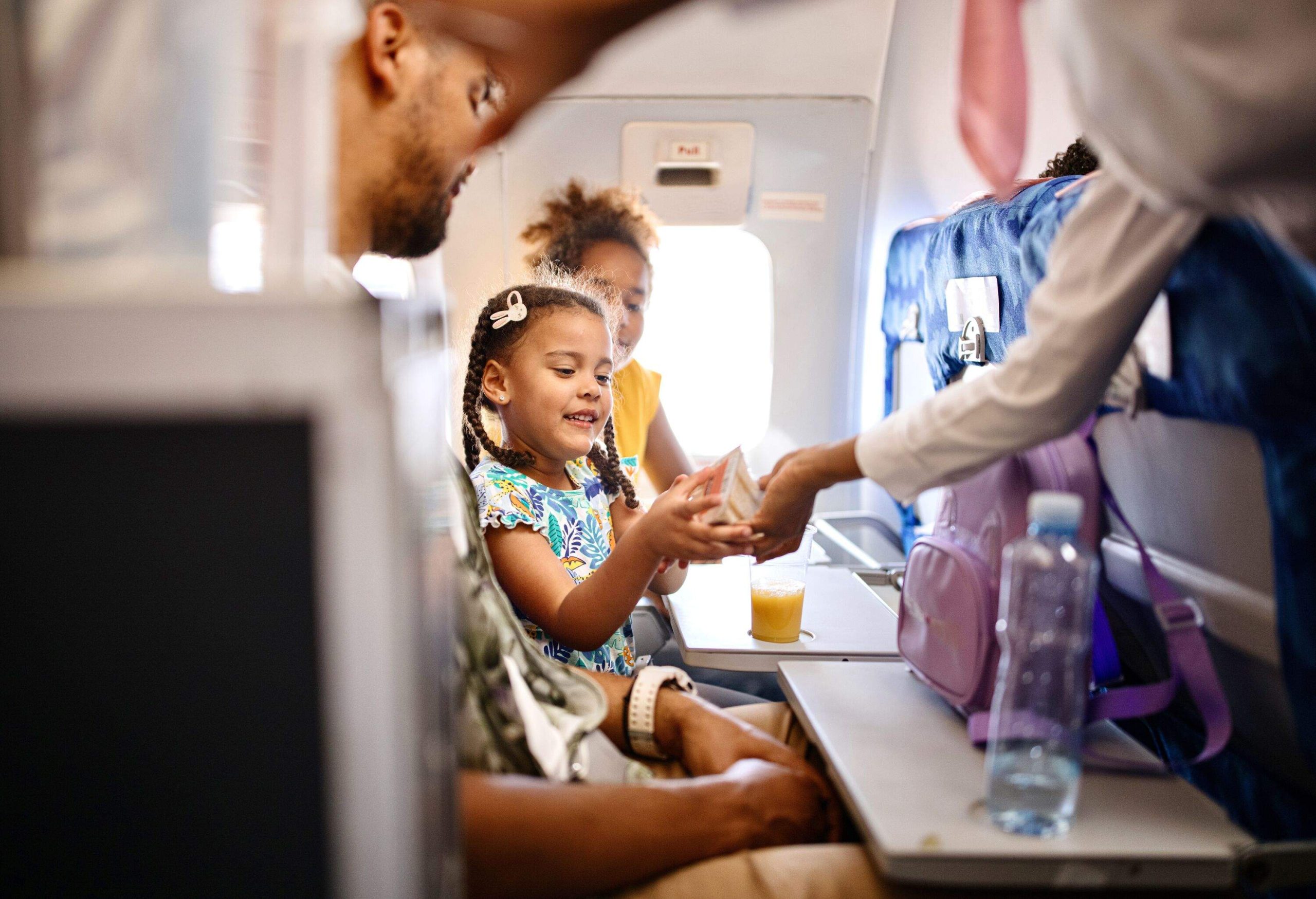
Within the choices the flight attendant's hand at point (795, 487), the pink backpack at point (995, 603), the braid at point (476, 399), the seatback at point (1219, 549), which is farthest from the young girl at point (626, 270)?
the seatback at point (1219, 549)

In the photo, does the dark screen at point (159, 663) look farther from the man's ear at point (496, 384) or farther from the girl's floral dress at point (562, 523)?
the man's ear at point (496, 384)

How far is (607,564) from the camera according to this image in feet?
5.40

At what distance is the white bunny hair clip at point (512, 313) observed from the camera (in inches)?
83.6

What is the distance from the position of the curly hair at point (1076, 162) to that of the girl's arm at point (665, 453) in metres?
1.54

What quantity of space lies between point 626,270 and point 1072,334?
2.12 meters

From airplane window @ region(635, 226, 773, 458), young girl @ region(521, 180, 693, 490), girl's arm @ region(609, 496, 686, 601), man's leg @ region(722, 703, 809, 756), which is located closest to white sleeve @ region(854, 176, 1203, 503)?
man's leg @ region(722, 703, 809, 756)

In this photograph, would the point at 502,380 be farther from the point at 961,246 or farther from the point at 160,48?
the point at 160,48

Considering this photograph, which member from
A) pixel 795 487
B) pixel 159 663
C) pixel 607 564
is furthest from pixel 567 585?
pixel 159 663

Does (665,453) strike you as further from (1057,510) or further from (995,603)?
(1057,510)

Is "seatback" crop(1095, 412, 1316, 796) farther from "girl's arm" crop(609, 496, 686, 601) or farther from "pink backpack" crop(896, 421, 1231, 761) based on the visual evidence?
"girl's arm" crop(609, 496, 686, 601)

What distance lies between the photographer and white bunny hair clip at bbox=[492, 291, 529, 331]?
212 cm

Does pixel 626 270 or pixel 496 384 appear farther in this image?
pixel 626 270

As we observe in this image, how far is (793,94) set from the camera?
3.42 meters

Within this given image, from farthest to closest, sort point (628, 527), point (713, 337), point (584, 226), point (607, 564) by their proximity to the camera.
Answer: point (713, 337)
point (584, 226)
point (628, 527)
point (607, 564)
